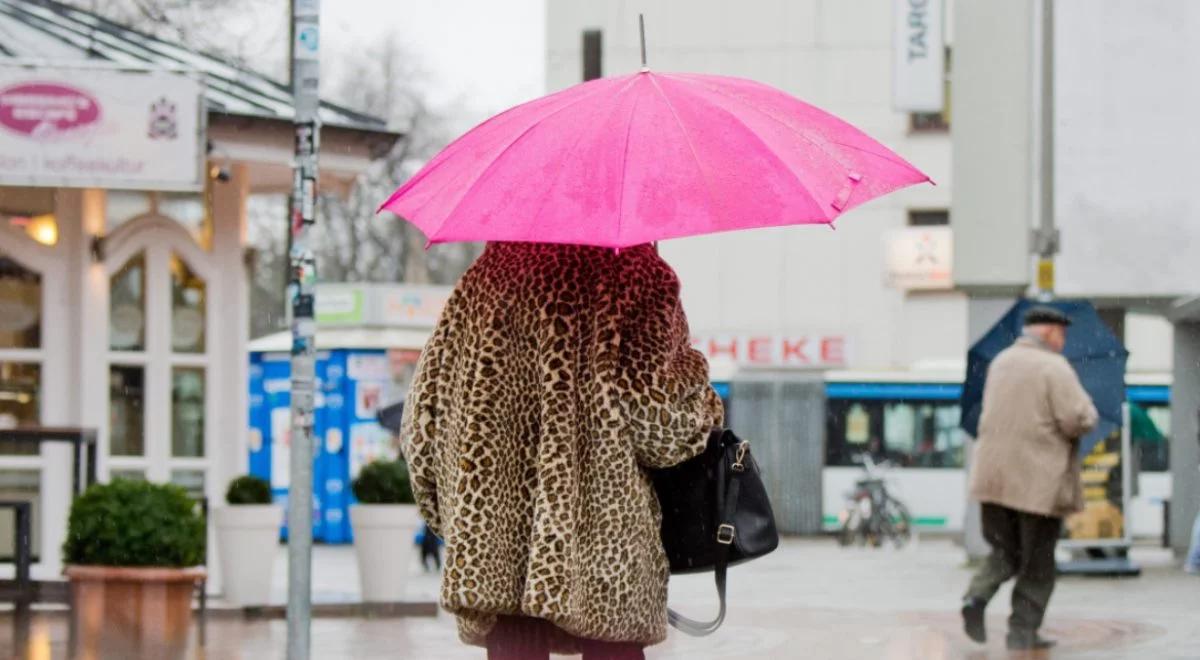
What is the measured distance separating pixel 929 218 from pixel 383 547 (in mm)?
26064

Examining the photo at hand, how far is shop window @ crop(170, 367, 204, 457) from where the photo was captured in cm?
1512

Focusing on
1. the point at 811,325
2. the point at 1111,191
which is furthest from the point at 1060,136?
the point at 811,325

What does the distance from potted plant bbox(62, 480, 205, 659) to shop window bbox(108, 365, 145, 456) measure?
333 centimetres

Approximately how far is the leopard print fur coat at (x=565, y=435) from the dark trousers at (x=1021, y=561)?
6.27 meters

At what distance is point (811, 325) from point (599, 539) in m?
35.2

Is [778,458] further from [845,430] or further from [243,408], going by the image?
[243,408]

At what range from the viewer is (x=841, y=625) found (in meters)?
12.7

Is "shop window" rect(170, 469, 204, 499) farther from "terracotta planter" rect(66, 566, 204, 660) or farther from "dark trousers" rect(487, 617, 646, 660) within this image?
"dark trousers" rect(487, 617, 646, 660)

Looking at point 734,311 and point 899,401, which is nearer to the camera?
point 899,401

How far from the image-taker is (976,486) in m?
10.6

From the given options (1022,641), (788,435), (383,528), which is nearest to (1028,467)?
(1022,641)

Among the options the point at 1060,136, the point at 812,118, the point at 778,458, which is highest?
the point at 1060,136

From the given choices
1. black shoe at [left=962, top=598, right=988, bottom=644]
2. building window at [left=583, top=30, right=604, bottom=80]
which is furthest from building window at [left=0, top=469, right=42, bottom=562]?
black shoe at [left=962, top=598, right=988, bottom=644]

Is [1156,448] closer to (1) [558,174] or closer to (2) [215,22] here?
(2) [215,22]
